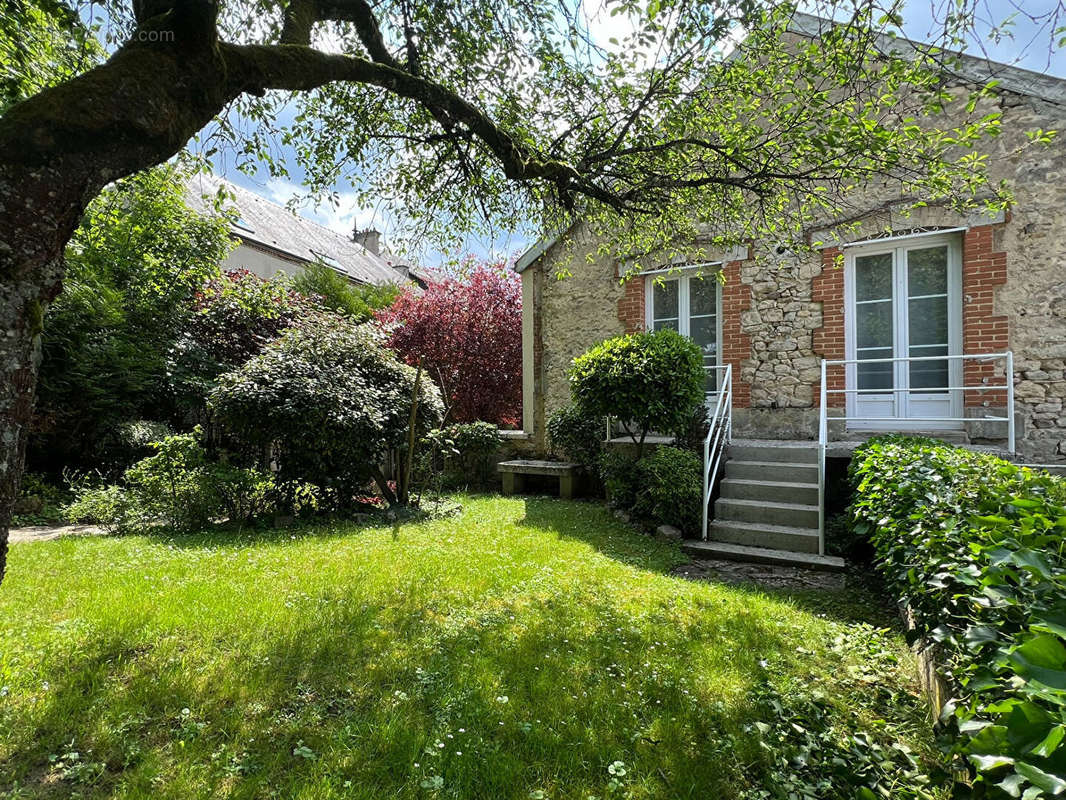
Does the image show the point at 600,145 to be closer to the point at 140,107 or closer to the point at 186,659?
the point at 140,107

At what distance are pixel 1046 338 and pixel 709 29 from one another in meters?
5.30

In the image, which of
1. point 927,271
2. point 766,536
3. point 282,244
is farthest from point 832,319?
point 282,244

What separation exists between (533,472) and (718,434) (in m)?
3.26

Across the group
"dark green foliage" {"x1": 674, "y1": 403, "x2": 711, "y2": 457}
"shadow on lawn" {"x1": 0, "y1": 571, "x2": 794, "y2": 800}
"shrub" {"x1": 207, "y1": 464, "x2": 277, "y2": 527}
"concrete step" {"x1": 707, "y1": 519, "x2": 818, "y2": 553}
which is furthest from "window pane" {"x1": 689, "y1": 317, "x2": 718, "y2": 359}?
"shrub" {"x1": 207, "y1": 464, "x2": 277, "y2": 527}

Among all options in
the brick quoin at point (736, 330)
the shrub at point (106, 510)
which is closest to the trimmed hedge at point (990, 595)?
the brick quoin at point (736, 330)

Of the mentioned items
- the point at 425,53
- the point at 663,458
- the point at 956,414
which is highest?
the point at 425,53

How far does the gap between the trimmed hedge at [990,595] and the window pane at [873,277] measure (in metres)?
3.94

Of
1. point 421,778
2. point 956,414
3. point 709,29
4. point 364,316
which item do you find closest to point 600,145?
point 709,29

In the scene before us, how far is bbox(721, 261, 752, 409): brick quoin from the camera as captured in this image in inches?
279

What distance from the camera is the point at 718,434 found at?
600 centimetres

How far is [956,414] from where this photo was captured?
234 inches

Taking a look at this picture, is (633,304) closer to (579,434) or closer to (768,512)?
(579,434)

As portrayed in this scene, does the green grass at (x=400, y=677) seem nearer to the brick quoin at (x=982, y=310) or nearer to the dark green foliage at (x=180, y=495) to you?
the dark green foliage at (x=180, y=495)

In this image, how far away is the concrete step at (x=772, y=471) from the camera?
562 centimetres
